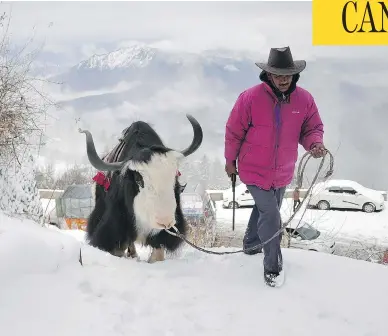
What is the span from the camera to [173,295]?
3098 millimetres

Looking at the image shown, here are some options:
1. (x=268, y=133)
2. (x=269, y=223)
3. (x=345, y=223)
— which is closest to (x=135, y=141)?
(x=268, y=133)

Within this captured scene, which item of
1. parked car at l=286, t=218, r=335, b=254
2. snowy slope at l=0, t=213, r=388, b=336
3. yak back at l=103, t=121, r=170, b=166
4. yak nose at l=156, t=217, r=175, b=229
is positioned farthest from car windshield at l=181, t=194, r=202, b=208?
snowy slope at l=0, t=213, r=388, b=336

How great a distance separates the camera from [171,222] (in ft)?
12.2

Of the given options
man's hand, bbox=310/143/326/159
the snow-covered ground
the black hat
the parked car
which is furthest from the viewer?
the snow-covered ground

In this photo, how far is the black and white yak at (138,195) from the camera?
3781 mm

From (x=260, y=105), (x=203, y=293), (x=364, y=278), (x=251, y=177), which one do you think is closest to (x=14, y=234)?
(x=203, y=293)

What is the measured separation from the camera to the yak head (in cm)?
372

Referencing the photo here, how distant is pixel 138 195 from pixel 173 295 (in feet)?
3.60

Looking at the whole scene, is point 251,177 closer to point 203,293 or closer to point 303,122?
point 303,122

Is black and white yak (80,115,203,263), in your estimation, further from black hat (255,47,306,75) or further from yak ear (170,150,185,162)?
black hat (255,47,306,75)

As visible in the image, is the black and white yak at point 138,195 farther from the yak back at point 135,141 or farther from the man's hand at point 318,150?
the man's hand at point 318,150

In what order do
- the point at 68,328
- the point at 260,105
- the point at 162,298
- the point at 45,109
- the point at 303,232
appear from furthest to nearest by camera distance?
the point at 303,232
the point at 45,109
the point at 260,105
the point at 162,298
the point at 68,328

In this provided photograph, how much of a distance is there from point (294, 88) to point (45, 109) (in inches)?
126

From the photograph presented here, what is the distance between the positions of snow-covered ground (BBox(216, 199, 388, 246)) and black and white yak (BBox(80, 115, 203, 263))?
13357 mm
